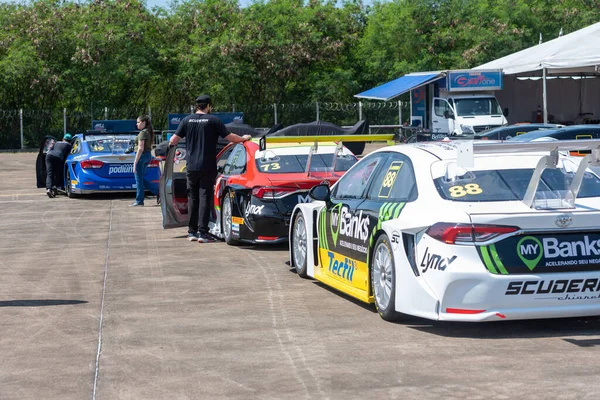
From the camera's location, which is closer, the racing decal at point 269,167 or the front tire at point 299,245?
the front tire at point 299,245

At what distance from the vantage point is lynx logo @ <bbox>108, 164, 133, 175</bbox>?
21.5 m

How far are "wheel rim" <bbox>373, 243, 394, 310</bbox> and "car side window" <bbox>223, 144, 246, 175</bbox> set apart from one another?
5.07 metres

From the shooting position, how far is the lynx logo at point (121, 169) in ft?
70.4

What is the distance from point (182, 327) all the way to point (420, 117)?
1312 inches

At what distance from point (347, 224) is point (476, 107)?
2840 centimetres

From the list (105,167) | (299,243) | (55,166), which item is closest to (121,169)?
(105,167)

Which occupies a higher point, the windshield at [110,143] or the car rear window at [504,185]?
the windshield at [110,143]

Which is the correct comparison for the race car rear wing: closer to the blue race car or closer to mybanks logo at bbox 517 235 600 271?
mybanks logo at bbox 517 235 600 271

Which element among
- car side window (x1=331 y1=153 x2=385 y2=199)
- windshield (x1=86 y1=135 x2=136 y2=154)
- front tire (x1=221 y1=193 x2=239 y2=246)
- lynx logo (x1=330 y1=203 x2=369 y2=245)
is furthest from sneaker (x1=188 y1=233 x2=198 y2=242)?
windshield (x1=86 y1=135 x2=136 y2=154)

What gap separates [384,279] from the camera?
7.88 metres

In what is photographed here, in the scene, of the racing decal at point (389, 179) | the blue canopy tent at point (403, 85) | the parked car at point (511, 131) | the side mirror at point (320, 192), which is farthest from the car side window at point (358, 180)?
the blue canopy tent at point (403, 85)

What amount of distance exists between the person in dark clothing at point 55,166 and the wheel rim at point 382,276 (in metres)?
15.8

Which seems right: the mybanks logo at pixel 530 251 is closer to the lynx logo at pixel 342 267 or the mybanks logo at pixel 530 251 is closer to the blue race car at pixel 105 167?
the lynx logo at pixel 342 267

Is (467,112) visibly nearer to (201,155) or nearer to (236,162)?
(236,162)
